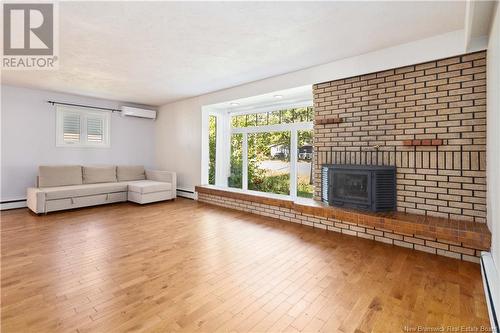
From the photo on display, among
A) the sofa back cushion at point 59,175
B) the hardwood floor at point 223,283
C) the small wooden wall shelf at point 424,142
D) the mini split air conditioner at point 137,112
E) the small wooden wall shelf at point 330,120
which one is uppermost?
the mini split air conditioner at point 137,112

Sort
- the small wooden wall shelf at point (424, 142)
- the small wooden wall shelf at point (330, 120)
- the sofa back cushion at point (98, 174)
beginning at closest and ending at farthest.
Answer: the small wooden wall shelf at point (424, 142), the small wooden wall shelf at point (330, 120), the sofa back cushion at point (98, 174)

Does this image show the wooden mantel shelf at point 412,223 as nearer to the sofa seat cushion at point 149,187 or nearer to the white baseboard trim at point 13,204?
the sofa seat cushion at point 149,187

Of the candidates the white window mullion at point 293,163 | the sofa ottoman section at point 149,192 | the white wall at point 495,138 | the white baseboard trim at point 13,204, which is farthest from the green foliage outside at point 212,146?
the white wall at point 495,138

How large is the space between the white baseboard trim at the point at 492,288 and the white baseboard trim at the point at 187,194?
5169mm

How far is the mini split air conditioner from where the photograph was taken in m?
6.37

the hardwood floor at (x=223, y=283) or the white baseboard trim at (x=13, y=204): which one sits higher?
the white baseboard trim at (x=13, y=204)

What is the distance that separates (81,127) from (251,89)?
14.1 feet

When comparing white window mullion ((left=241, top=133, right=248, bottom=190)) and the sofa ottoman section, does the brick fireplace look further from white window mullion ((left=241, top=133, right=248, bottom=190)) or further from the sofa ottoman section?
the sofa ottoman section

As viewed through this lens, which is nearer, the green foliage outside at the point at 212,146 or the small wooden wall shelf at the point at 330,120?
the small wooden wall shelf at the point at 330,120

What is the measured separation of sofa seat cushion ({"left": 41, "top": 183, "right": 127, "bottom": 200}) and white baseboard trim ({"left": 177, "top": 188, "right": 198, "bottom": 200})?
1327 mm

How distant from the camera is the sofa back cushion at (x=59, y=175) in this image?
16.1 ft

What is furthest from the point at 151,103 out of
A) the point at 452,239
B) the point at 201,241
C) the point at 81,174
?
the point at 452,239

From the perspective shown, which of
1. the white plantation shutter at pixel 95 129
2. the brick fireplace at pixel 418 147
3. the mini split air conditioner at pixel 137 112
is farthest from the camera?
the mini split air conditioner at pixel 137 112

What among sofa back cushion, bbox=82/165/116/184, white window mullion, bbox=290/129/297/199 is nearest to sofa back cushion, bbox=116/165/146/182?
sofa back cushion, bbox=82/165/116/184
